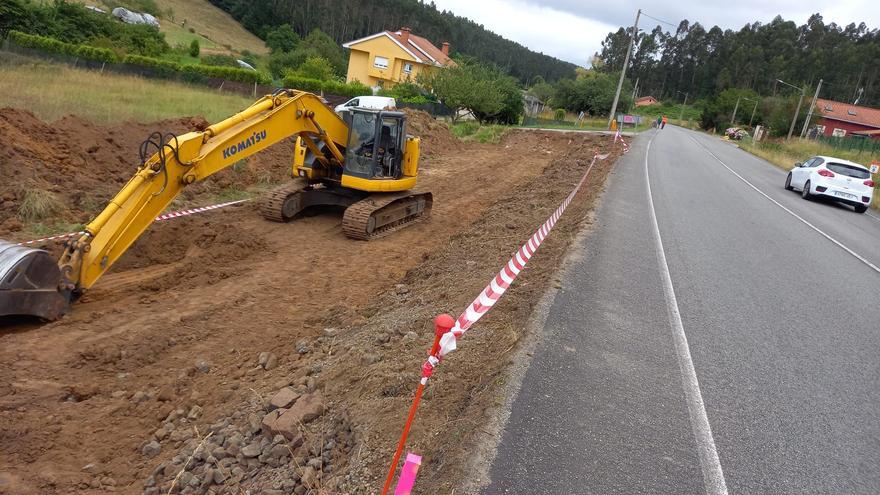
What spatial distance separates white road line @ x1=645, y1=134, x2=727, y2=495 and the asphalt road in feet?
0.05

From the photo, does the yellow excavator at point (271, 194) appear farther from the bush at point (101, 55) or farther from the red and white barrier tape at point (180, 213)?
the bush at point (101, 55)

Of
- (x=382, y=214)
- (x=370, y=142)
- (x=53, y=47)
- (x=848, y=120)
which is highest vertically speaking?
(x=848, y=120)

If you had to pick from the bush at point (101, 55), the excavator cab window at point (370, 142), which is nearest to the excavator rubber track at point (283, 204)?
the excavator cab window at point (370, 142)

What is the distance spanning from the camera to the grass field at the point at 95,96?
616 inches

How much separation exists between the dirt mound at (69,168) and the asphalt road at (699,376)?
23.2ft

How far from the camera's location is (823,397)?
558 centimetres

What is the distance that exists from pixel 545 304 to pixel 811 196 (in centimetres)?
1758

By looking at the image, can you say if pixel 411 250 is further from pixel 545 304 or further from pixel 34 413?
pixel 34 413

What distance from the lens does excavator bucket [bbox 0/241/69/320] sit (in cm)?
587

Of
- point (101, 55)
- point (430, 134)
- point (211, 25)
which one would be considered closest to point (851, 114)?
point (430, 134)

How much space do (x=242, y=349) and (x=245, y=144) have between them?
327cm

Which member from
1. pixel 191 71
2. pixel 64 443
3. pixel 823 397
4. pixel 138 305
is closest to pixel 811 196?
pixel 823 397

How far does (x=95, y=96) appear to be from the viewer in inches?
749

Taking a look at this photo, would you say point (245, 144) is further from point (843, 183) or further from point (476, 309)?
point (843, 183)
